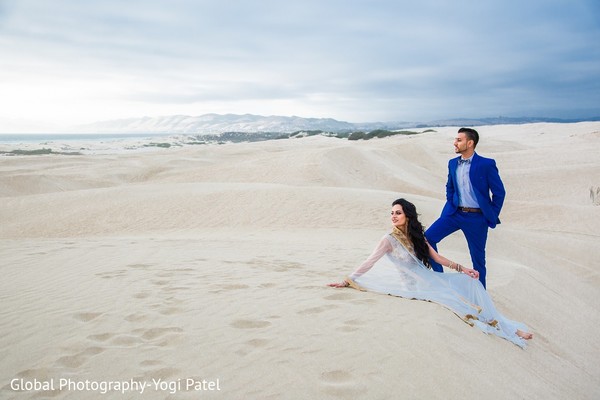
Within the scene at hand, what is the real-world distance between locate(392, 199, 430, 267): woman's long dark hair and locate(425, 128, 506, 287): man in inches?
13.7

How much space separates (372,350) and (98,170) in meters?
26.7

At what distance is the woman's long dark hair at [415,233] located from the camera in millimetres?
4508

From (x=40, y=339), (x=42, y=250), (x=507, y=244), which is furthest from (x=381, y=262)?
(x=507, y=244)

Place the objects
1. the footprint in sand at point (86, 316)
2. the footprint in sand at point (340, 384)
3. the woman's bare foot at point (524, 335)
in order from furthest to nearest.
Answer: the woman's bare foot at point (524, 335)
the footprint in sand at point (86, 316)
the footprint in sand at point (340, 384)

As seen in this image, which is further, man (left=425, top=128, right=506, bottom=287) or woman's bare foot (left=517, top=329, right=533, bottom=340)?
man (left=425, top=128, right=506, bottom=287)

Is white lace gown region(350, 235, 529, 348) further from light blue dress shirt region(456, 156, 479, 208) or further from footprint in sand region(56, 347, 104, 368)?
footprint in sand region(56, 347, 104, 368)

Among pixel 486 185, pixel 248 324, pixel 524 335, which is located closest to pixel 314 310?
pixel 248 324

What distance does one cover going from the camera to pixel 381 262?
494cm

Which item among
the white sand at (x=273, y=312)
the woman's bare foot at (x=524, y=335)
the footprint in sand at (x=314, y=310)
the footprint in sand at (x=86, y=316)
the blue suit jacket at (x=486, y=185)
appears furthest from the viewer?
the blue suit jacket at (x=486, y=185)

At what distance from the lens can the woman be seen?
170 inches

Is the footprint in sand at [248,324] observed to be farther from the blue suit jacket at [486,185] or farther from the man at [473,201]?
the blue suit jacket at [486,185]


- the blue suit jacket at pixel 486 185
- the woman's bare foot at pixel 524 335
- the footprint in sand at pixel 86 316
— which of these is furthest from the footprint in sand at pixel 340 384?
the blue suit jacket at pixel 486 185

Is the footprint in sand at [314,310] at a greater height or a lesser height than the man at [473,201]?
lesser

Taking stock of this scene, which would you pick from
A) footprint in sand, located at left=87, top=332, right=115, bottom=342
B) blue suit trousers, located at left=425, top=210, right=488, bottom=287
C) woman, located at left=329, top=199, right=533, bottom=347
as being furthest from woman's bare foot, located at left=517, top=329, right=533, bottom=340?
footprint in sand, located at left=87, top=332, right=115, bottom=342
